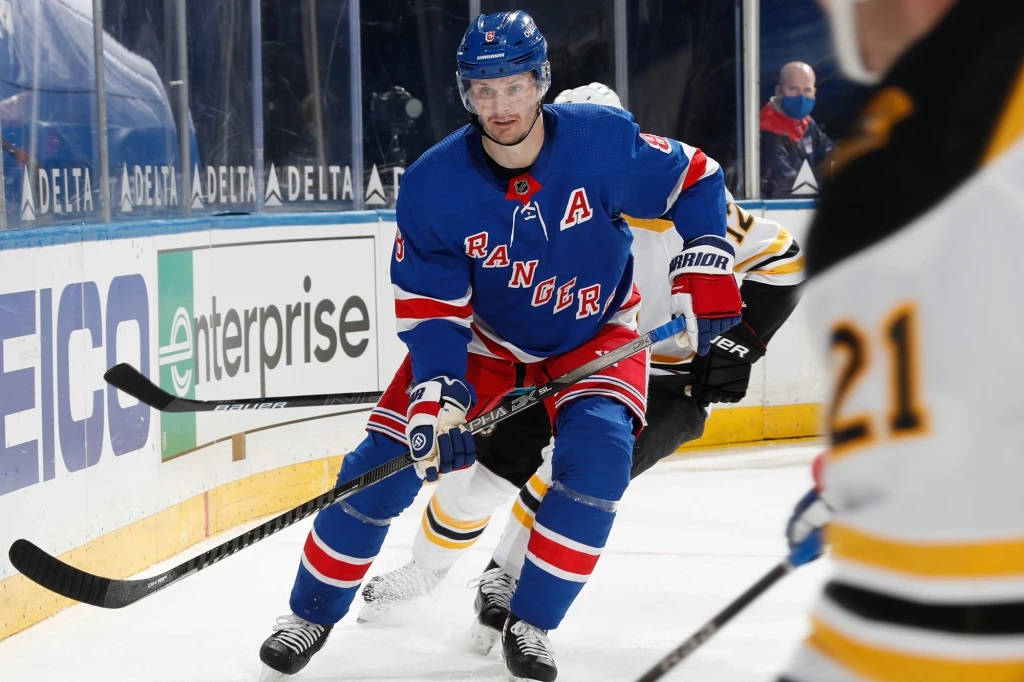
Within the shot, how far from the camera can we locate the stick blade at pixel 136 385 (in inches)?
118

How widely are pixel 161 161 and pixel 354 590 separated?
1.66 meters

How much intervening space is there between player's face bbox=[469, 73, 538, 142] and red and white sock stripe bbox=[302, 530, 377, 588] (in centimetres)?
80

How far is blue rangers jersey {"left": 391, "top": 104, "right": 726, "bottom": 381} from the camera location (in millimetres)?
2547

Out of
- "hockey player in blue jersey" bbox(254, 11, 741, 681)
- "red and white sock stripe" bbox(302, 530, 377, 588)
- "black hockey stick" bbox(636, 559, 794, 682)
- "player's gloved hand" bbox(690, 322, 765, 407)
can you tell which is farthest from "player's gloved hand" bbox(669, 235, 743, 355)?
"black hockey stick" bbox(636, 559, 794, 682)

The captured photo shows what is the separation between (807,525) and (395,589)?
6.99ft

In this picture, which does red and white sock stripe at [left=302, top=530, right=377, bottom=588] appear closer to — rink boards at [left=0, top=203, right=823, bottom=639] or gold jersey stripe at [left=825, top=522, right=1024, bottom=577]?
rink boards at [left=0, top=203, right=823, bottom=639]

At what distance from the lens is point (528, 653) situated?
8.23ft

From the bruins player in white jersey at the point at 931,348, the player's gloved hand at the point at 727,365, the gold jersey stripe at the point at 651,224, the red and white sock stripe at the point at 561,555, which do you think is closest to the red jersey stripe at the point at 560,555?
the red and white sock stripe at the point at 561,555

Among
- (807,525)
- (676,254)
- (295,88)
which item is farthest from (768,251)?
(807,525)

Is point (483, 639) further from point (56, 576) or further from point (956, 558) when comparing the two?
point (956, 558)

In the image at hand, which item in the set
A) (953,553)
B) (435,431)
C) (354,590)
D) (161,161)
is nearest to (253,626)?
(354,590)

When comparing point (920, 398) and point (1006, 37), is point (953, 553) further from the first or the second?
point (1006, 37)

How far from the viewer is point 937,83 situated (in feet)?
1.99

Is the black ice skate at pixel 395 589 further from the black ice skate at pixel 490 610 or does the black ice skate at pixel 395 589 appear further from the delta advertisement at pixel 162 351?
the delta advertisement at pixel 162 351
